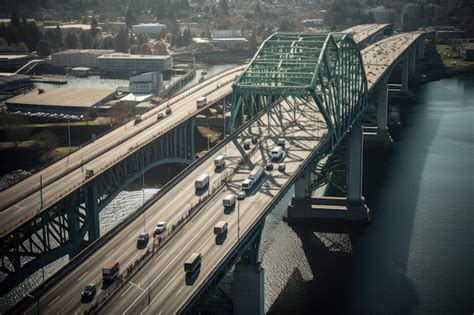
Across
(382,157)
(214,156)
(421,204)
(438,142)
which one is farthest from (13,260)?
(438,142)

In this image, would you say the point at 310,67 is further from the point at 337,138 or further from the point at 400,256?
the point at 400,256

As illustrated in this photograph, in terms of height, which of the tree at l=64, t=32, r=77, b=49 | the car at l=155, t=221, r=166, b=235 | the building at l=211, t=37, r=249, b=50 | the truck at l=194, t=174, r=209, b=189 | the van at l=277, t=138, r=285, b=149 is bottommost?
the building at l=211, t=37, r=249, b=50

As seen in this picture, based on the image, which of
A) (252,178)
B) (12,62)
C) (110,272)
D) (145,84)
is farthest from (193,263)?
(12,62)

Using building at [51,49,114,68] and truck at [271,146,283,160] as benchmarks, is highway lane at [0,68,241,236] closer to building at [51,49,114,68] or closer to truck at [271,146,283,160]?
truck at [271,146,283,160]

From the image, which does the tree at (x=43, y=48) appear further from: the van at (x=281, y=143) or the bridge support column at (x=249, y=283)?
the bridge support column at (x=249, y=283)

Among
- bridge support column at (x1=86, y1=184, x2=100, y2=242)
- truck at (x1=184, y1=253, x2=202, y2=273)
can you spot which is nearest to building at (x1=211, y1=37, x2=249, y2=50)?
bridge support column at (x1=86, y1=184, x2=100, y2=242)

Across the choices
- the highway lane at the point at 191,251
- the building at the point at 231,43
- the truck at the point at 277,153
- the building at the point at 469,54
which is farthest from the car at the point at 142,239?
the building at the point at 231,43
